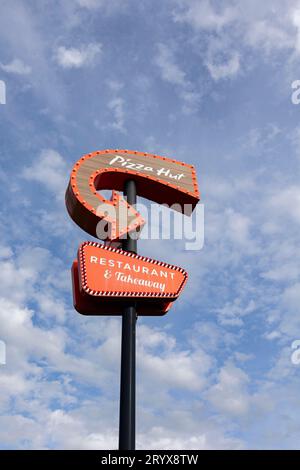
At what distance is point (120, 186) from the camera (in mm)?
18234

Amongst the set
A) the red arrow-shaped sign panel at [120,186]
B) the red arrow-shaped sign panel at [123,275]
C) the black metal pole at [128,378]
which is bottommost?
the black metal pole at [128,378]

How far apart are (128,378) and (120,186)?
6997 millimetres

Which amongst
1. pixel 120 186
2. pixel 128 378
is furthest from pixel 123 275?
pixel 120 186

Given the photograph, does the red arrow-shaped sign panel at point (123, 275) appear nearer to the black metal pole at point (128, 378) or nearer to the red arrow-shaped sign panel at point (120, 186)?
the black metal pole at point (128, 378)

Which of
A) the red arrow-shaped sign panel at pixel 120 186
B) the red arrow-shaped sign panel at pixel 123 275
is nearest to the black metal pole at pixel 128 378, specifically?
the red arrow-shaped sign panel at pixel 123 275

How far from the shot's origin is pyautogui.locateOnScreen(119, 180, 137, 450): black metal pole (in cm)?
1282

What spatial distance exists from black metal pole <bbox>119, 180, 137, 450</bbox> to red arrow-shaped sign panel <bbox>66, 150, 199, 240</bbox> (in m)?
0.93

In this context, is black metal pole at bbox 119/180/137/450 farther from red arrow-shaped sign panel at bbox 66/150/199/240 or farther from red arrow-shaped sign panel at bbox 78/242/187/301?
red arrow-shaped sign panel at bbox 66/150/199/240

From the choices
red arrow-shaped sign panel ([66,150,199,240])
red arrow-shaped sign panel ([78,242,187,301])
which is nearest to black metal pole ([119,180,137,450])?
red arrow-shaped sign panel ([78,242,187,301])

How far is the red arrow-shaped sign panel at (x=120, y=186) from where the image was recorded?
16156mm

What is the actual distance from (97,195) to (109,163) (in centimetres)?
175

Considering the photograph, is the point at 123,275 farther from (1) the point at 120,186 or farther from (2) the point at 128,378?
(1) the point at 120,186

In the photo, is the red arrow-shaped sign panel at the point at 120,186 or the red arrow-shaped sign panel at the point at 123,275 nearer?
the red arrow-shaped sign panel at the point at 123,275

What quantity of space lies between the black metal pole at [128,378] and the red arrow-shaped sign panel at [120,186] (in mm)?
925
